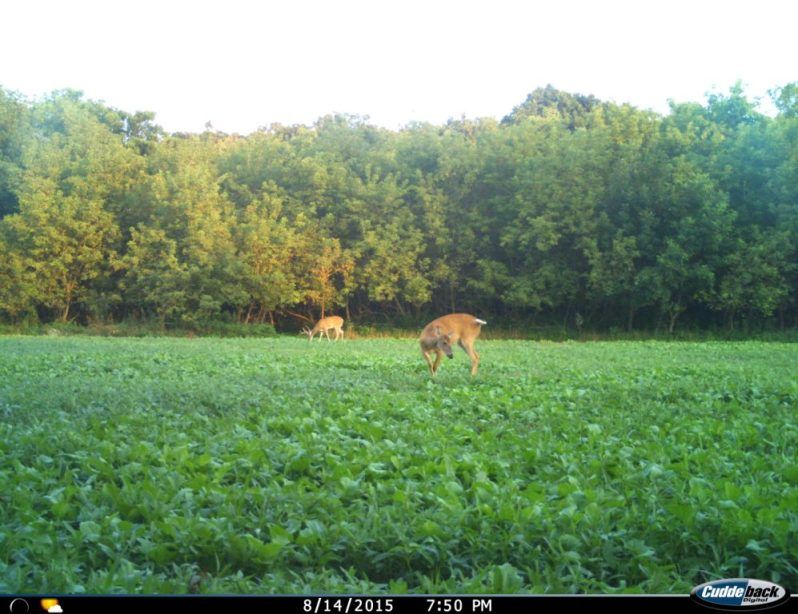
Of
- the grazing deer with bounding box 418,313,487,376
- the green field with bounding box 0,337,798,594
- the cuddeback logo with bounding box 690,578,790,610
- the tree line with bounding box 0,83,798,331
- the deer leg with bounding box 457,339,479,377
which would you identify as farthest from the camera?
the tree line with bounding box 0,83,798,331

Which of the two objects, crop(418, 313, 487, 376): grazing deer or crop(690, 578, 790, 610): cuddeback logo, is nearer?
crop(690, 578, 790, 610): cuddeback logo

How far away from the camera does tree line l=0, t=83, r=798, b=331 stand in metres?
29.0

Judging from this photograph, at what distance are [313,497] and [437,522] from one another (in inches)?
28.7

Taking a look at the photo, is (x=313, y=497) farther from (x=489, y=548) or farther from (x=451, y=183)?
(x=451, y=183)

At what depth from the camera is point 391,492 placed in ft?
14.0

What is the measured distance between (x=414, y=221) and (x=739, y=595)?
113 ft

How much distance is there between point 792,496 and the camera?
3947 mm

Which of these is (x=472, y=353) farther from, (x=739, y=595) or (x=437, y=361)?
(x=739, y=595)

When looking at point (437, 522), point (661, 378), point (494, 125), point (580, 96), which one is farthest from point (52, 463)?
point (580, 96)

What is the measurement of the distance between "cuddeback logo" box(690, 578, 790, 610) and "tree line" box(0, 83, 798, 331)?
90.5 ft

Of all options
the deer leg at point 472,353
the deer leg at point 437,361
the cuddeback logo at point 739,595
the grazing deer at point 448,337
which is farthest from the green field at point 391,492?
the deer leg at point 472,353

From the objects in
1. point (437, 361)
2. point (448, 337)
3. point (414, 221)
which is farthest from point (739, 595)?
point (414, 221)

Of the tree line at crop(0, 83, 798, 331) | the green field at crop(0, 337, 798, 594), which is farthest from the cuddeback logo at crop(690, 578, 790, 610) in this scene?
the tree line at crop(0, 83, 798, 331)

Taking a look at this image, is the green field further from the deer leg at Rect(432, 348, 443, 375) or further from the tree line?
the tree line
